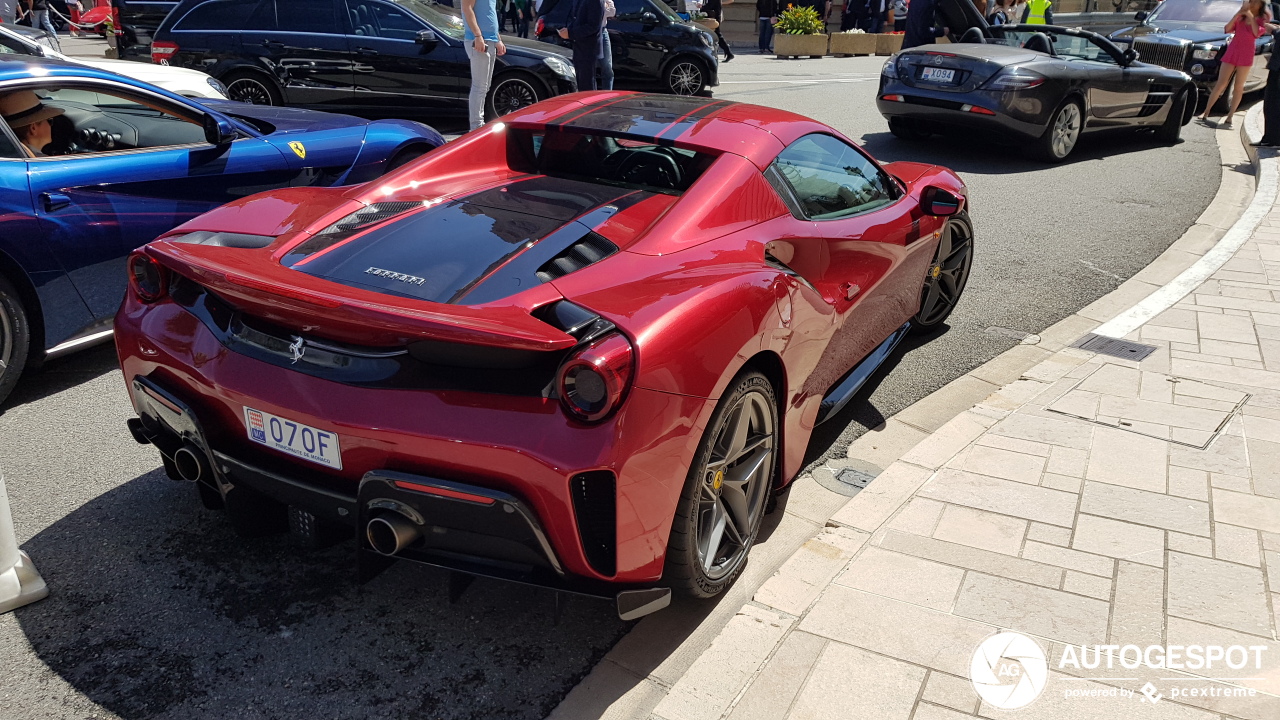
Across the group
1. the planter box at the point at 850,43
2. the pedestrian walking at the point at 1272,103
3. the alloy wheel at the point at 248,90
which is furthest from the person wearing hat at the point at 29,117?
the planter box at the point at 850,43

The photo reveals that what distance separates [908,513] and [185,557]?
2.45m

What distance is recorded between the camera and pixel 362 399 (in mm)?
2479

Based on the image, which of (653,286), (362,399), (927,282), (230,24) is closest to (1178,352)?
(927,282)

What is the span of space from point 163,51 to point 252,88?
0.93m

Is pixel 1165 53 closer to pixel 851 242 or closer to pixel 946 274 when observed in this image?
pixel 946 274

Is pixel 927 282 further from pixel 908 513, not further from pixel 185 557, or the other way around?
pixel 185 557

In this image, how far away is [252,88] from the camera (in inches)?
408

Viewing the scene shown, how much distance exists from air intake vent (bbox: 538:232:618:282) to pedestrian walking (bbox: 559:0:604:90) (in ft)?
27.2

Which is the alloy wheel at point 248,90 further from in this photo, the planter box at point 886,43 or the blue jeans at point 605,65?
the planter box at point 886,43

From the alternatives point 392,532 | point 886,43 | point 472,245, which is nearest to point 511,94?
point 472,245

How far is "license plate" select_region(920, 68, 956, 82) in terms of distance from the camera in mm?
9527

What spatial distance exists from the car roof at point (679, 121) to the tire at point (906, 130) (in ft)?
23.4

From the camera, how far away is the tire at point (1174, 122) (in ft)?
36.5

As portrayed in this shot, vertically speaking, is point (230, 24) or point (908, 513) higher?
point (230, 24)
